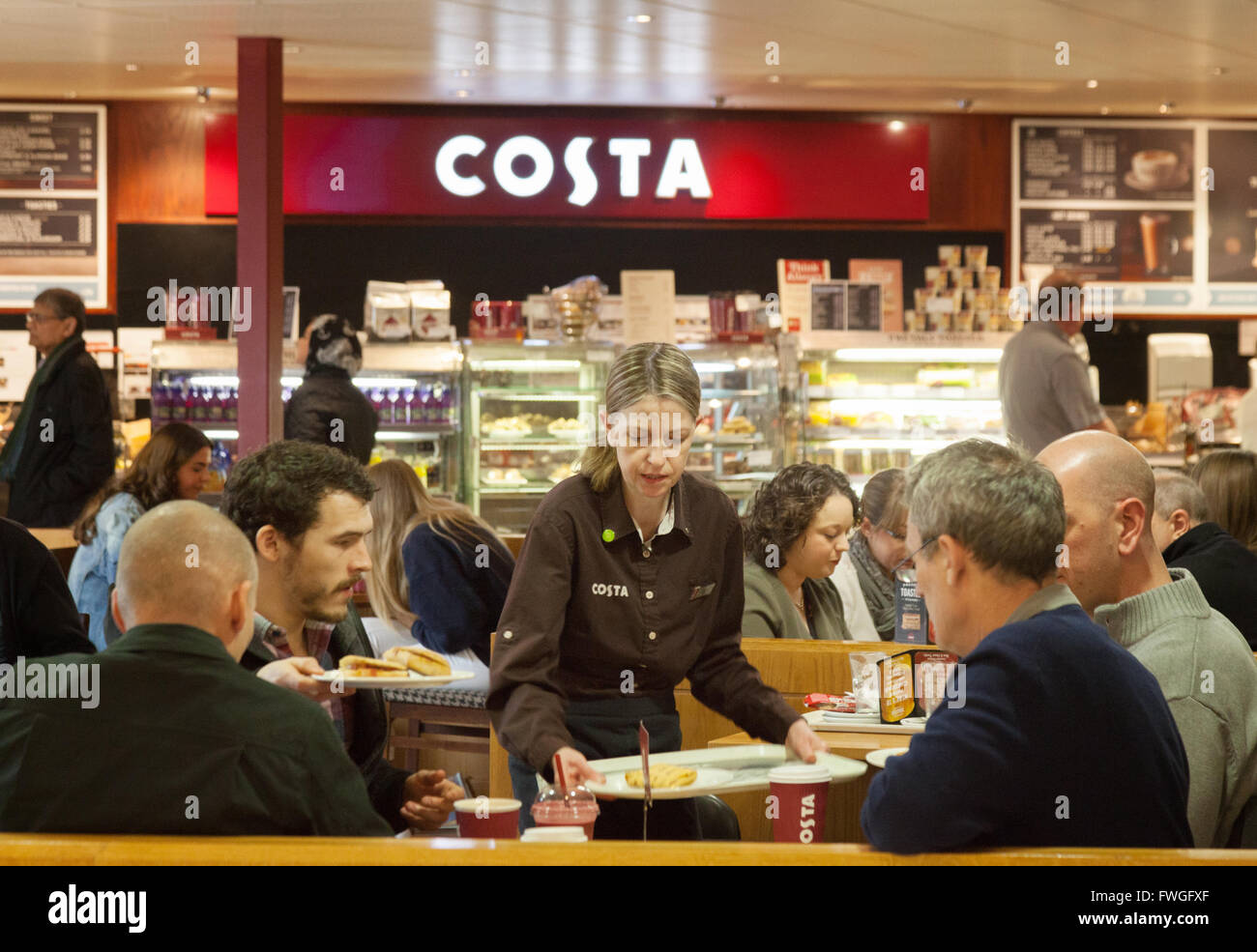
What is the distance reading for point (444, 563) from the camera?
4430 millimetres

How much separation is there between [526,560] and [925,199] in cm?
716

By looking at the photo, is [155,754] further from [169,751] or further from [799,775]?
[799,775]

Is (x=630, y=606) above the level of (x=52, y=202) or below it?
below

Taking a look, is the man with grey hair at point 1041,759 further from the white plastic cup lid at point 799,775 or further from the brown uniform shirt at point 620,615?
the brown uniform shirt at point 620,615

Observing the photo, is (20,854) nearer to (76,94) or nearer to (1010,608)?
(1010,608)

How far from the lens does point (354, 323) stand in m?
8.83

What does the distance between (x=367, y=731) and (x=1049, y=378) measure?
16.2ft

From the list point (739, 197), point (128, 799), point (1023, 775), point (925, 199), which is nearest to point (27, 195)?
point (739, 197)

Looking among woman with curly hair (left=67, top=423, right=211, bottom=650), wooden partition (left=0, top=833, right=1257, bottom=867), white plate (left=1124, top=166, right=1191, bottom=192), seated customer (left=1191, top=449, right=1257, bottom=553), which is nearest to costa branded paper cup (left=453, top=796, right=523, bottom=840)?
wooden partition (left=0, top=833, right=1257, bottom=867)

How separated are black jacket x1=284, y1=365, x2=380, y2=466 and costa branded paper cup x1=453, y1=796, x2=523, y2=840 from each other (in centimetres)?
478

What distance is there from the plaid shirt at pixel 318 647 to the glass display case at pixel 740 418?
5.02 metres

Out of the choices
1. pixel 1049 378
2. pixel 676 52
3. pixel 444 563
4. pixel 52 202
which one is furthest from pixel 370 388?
pixel 1049 378

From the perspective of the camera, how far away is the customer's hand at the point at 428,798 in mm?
2471
